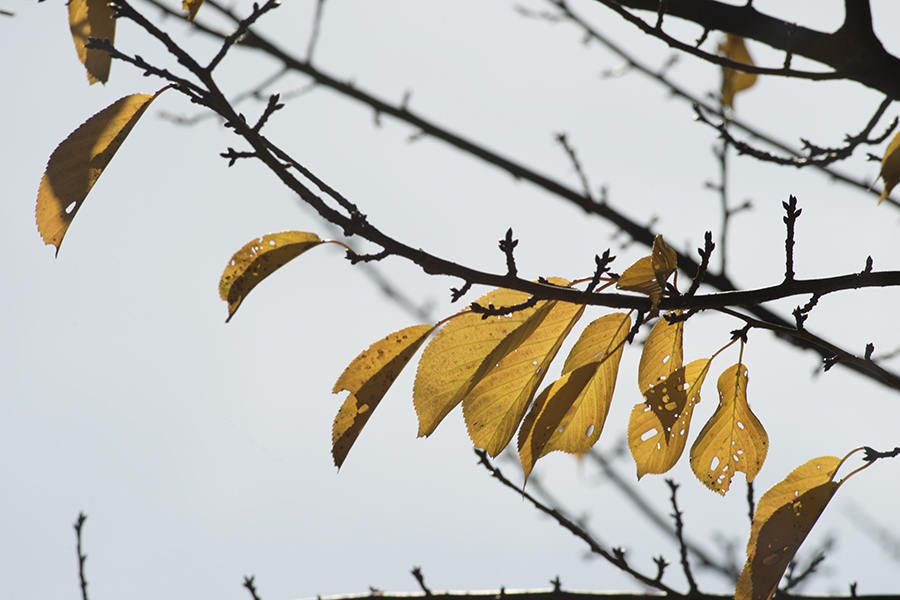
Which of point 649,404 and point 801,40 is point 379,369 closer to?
point 649,404

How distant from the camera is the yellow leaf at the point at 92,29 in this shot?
96 cm

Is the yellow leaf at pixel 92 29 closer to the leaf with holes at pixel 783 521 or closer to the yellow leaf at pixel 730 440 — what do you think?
the yellow leaf at pixel 730 440

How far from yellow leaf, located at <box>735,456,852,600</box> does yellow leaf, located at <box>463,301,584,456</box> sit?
0.45m

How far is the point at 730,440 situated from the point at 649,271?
1.43 ft

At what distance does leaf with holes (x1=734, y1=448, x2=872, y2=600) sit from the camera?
975 mm

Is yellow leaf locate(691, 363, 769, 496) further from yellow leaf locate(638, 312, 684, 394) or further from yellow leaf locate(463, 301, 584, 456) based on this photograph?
yellow leaf locate(463, 301, 584, 456)

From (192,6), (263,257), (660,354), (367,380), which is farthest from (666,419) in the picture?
(192,6)

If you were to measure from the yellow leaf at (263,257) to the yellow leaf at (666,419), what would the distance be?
0.61 metres

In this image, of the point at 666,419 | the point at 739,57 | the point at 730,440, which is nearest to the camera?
the point at 666,419

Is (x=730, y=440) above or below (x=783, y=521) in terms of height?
above

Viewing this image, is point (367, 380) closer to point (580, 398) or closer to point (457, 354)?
point (457, 354)

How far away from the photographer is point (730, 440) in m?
1.11

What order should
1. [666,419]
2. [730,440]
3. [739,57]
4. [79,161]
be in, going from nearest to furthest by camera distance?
[79,161]
[666,419]
[730,440]
[739,57]

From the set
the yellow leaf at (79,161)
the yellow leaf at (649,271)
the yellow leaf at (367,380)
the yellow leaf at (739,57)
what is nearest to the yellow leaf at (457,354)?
the yellow leaf at (367,380)
